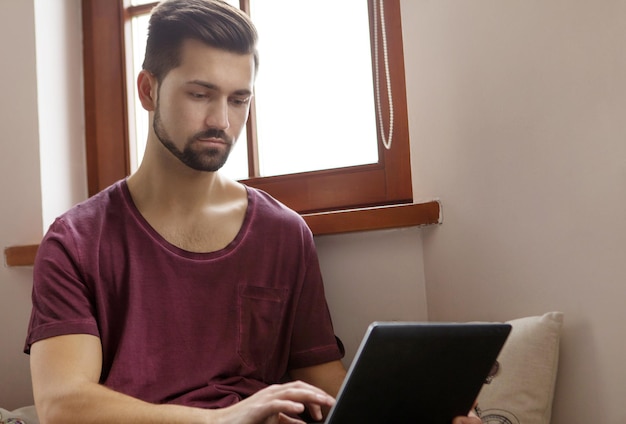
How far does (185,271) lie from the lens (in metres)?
1.48

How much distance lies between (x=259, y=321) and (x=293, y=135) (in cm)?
62

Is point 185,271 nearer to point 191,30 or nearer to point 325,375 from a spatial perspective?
point 325,375

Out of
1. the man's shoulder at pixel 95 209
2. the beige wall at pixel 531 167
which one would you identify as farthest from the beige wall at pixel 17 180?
the beige wall at pixel 531 167

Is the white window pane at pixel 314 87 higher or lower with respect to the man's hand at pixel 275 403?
higher

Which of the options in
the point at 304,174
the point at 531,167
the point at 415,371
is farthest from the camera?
the point at 304,174

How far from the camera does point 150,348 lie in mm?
1424

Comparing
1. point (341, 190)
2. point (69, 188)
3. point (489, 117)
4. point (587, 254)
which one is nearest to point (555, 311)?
point (587, 254)

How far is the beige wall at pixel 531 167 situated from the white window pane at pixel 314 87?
25 centimetres

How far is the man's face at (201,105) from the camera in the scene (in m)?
1.47

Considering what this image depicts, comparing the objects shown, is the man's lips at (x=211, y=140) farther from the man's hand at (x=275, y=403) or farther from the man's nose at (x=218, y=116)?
the man's hand at (x=275, y=403)

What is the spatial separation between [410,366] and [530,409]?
37cm

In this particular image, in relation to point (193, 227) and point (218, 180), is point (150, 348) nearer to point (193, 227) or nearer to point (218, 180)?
point (193, 227)

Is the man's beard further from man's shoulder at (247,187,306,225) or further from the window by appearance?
the window


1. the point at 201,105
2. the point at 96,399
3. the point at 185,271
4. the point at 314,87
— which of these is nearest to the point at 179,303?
the point at 185,271
